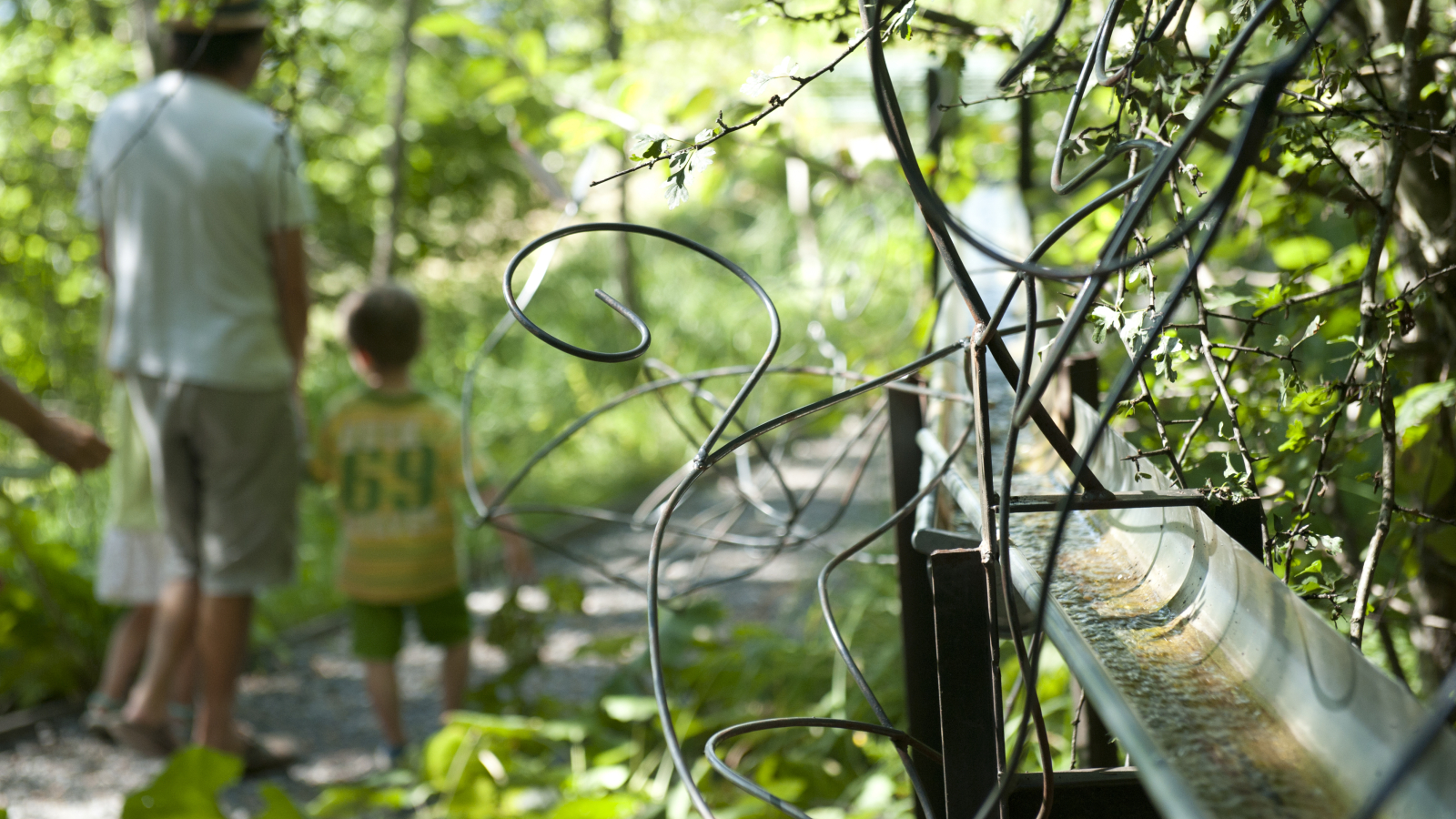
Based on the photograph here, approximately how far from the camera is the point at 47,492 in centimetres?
380

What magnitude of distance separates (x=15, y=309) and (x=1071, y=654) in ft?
14.7

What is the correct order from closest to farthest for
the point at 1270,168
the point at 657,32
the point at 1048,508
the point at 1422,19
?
the point at 1048,508, the point at 1422,19, the point at 1270,168, the point at 657,32

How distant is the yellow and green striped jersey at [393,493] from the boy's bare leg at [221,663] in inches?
11.2

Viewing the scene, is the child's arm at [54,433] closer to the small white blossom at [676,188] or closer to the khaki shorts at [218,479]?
the khaki shorts at [218,479]

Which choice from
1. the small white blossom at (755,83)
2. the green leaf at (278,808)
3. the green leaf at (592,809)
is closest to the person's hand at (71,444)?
the green leaf at (278,808)

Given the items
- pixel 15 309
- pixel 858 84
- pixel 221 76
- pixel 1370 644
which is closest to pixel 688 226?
pixel 858 84

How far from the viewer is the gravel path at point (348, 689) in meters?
2.64

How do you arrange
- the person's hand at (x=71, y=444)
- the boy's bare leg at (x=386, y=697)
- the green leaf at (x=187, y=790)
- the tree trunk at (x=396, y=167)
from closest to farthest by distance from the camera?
the green leaf at (x=187, y=790) < the person's hand at (x=71, y=444) < the boy's bare leg at (x=386, y=697) < the tree trunk at (x=396, y=167)

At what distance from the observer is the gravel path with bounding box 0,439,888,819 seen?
8.67ft

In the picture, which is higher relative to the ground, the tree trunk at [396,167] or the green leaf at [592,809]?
the tree trunk at [396,167]

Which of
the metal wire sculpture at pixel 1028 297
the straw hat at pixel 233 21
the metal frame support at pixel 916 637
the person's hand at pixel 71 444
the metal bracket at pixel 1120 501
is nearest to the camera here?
the metal wire sculpture at pixel 1028 297

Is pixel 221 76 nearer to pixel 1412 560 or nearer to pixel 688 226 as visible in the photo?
pixel 1412 560

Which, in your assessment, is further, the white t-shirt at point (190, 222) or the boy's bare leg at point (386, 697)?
the boy's bare leg at point (386, 697)

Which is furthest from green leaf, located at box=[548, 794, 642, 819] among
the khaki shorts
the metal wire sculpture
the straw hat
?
the straw hat
